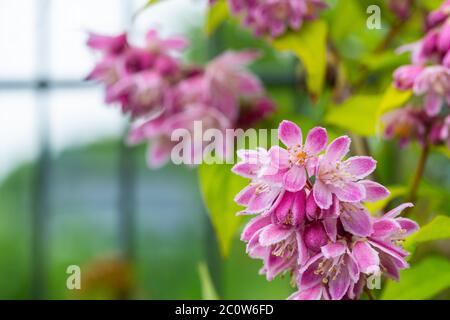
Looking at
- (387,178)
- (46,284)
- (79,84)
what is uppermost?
(79,84)

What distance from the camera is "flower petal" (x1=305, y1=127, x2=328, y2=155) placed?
345mm

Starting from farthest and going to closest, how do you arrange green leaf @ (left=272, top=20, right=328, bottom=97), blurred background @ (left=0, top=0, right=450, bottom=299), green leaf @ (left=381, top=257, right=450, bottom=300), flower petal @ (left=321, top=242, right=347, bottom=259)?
blurred background @ (left=0, top=0, right=450, bottom=299) → green leaf @ (left=272, top=20, right=328, bottom=97) → green leaf @ (left=381, top=257, right=450, bottom=300) → flower petal @ (left=321, top=242, right=347, bottom=259)

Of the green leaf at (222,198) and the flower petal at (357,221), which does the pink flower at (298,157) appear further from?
the green leaf at (222,198)

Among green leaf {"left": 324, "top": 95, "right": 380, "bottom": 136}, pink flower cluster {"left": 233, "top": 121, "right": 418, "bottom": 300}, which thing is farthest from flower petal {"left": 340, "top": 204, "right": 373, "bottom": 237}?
green leaf {"left": 324, "top": 95, "right": 380, "bottom": 136}

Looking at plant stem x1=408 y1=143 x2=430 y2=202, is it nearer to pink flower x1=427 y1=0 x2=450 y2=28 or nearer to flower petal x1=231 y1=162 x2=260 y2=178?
pink flower x1=427 y1=0 x2=450 y2=28

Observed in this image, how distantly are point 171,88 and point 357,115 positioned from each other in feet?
0.54

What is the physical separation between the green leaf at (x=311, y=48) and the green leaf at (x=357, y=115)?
0.08 feet

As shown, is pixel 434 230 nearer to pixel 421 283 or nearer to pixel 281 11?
pixel 421 283

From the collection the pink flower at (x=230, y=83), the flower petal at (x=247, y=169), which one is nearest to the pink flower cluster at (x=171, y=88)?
the pink flower at (x=230, y=83)

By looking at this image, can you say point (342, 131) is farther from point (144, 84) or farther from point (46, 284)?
point (46, 284)

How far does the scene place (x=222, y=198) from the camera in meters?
0.55

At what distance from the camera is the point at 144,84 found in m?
0.61
